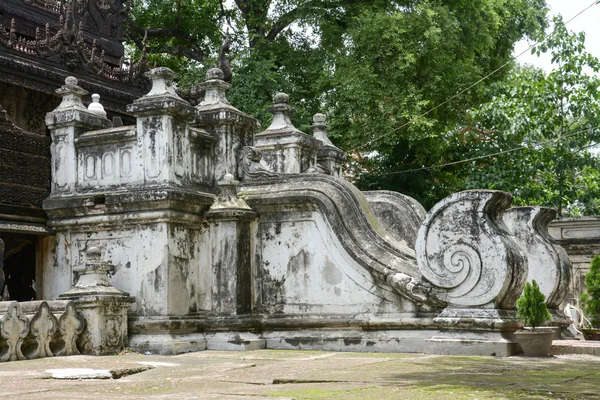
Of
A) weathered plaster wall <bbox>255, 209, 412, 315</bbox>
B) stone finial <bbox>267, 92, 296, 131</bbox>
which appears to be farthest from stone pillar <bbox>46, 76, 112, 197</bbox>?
stone finial <bbox>267, 92, 296, 131</bbox>

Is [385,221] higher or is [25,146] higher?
[25,146]

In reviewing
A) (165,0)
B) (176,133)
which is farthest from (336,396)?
(165,0)

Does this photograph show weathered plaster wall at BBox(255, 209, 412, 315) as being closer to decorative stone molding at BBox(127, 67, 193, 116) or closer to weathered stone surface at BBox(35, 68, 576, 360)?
weathered stone surface at BBox(35, 68, 576, 360)

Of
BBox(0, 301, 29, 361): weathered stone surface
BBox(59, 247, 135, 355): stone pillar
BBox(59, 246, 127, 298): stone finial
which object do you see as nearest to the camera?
BBox(0, 301, 29, 361): weathered stone surface

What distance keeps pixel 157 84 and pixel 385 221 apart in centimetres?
381

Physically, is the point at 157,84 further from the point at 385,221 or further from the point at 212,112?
the point at 385,221

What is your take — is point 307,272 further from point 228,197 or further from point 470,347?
point 470,347

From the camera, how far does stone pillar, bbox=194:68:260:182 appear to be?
1166cm

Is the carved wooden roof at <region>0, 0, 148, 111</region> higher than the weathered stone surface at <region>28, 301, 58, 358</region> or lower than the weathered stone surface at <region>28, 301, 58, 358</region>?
higher

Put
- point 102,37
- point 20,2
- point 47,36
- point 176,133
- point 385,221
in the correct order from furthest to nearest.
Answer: point 102,37 → point 20,2 → point 47,36 → point 385,221 → point 176,133

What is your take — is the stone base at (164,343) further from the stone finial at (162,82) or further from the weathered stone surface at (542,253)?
the weathered stone surface at (542,253)

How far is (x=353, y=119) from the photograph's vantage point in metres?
22.7

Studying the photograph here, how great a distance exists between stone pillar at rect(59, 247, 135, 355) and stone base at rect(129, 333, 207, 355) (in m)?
0.16

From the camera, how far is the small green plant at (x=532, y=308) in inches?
366
